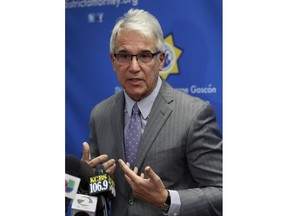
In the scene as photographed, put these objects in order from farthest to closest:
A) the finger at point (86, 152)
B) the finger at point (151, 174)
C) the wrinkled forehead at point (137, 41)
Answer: the finger at point (86, 152) → the wrinkled forehead at point (137, 41) → the finger at point (151, 174)

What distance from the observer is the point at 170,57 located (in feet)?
6.27

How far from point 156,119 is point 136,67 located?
0.22 metres

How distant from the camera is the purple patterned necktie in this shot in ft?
6.14

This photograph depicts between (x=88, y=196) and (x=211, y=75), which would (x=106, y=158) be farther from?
(x=211, y=75)

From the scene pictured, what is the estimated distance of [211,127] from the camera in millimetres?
1807

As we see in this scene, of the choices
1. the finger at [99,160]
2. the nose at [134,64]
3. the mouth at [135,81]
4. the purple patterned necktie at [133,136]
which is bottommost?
the finger at [99,160]

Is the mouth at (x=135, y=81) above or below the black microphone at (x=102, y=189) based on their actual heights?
above

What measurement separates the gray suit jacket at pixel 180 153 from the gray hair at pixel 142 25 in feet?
0.64

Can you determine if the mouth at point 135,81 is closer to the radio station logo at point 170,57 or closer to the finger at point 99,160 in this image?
the radio station logo at point 170,57

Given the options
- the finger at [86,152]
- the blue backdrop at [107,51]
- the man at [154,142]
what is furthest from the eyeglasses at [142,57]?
the finger at [86,152]

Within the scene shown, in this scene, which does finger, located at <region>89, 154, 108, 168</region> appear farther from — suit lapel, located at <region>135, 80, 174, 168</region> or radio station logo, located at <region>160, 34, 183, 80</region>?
radio station logo, located at <region>160, 34, 183, 80</region>

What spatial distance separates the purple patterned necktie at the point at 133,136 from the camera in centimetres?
187

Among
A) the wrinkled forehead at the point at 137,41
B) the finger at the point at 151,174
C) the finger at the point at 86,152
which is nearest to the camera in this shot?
the finger at the point at 151,174

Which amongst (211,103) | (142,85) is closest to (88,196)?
(142,85)
